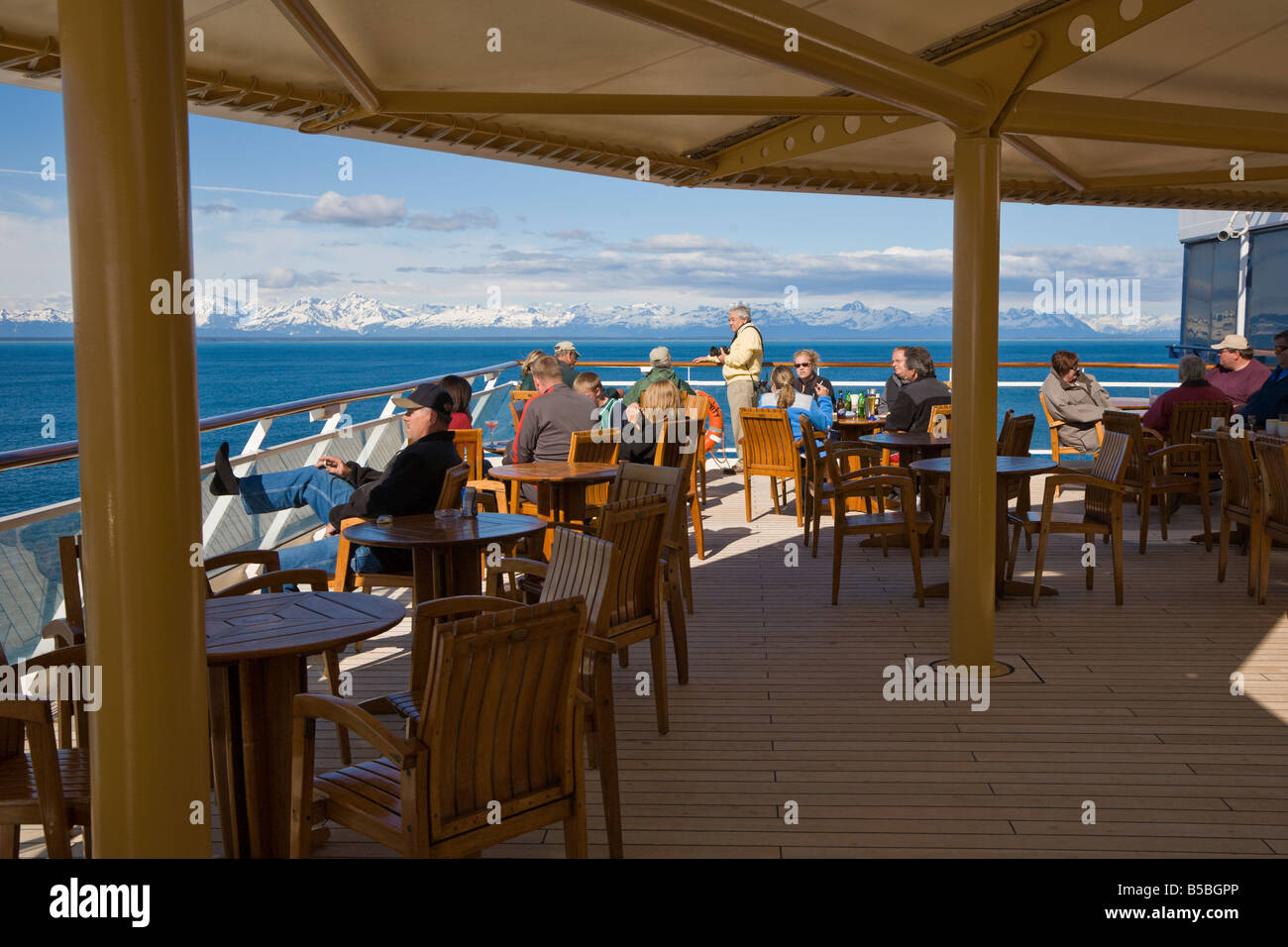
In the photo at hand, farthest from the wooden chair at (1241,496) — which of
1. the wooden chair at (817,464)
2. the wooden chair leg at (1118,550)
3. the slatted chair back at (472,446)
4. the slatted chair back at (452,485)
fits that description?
the slatted chair back at (472,446)

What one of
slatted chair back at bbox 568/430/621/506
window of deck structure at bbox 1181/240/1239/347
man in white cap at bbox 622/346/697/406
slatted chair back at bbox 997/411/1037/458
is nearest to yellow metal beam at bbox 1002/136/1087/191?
slatted chair back at bbox 997/411/1037/458

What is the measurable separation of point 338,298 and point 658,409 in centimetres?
7717

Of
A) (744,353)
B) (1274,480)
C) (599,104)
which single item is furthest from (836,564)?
(744,353)

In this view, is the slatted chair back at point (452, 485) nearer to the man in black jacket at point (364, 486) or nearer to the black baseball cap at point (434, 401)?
the man in black jacket at point (364, 486)

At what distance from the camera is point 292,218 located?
8162 cm

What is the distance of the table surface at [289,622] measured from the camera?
9.12 ft

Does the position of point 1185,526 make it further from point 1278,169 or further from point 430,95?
point 430,95

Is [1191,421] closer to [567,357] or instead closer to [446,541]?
[567,357]

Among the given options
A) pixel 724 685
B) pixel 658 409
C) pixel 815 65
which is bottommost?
pixel 724 685

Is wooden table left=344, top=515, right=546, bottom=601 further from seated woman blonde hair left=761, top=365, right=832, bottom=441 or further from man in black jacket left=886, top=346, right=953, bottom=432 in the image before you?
seated woman blonde hair left=761, top=365, right=832, bottom=441

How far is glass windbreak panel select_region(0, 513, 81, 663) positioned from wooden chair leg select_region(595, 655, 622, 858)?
2.40m
